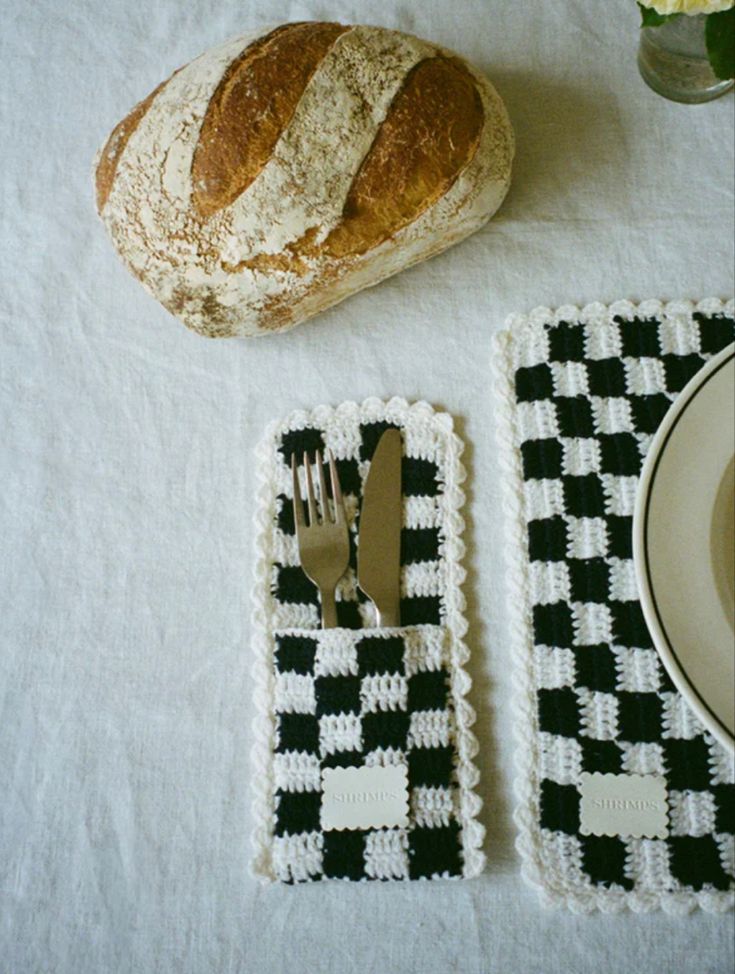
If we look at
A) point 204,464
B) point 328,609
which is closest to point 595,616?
point 328,609

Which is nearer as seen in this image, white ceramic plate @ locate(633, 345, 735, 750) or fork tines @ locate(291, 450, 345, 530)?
white ceramic plate @ locate(633, 345, 735, 750)

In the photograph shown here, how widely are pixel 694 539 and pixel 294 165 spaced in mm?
440

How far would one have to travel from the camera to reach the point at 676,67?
733 millimetres

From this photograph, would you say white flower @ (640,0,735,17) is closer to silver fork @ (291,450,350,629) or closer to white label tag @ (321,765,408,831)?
silver fork @ (291,450,350,629)

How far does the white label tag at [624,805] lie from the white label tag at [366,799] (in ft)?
0.51

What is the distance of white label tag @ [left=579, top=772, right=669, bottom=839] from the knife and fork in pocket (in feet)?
0.72

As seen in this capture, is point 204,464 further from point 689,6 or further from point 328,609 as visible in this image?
point 689,6

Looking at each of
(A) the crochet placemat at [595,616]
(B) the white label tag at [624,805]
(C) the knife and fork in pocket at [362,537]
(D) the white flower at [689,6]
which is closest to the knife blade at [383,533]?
(C) the knife and fork in pocket at [362,537]

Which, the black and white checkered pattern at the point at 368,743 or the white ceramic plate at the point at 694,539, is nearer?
the white ceramic plate at the point at 694,539

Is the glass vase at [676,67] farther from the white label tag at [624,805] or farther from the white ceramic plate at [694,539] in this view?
the white label tag at [624,805]

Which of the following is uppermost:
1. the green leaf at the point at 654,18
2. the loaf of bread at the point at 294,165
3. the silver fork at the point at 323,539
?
the green leaf at the point at 654,18

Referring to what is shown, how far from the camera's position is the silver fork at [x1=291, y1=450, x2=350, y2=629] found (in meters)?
0.67

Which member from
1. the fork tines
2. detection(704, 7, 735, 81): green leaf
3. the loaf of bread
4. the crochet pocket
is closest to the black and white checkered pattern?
the crochet pocket

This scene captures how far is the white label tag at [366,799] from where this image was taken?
0.63m
